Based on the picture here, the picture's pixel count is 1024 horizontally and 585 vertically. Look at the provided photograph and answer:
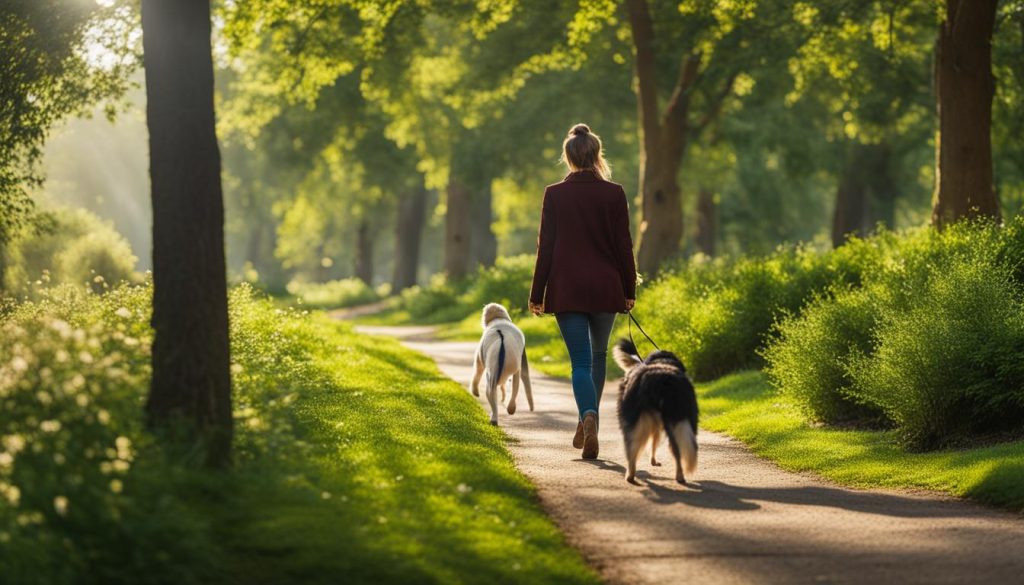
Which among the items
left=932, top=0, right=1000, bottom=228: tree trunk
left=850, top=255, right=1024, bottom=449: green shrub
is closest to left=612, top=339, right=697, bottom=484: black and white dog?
left=850, top=255, right=1024, bottom=449: green shrub

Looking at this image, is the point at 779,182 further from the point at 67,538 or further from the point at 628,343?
the point at 67,538

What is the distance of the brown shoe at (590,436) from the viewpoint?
9453 mm

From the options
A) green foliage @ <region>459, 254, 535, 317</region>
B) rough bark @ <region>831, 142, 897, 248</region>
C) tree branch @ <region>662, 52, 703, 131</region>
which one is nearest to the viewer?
tree branch @ <region>662, 52, 703, 131</region>

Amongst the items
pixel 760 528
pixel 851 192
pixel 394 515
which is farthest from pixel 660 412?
pixel 851 192

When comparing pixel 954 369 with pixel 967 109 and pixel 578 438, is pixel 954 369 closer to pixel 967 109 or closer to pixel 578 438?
pixel 578 438

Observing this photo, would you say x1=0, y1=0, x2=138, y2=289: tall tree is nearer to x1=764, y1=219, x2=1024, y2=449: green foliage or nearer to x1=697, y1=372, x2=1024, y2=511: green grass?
x1=697, y1=372, x2=1024, y2=511: green grass

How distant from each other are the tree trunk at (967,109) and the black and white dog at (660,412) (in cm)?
978

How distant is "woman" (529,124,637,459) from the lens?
30.2 ft

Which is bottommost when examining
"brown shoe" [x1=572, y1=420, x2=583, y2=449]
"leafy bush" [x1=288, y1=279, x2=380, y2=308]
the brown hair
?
"brown shoe" [x1=572, y1=420, x2=583, y2=449]

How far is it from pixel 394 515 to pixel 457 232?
3698 cm

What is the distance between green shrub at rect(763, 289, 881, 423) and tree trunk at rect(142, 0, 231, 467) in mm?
6567

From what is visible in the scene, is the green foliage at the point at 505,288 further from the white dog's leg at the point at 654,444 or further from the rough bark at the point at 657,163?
the white dog's leg at the point at 654,444

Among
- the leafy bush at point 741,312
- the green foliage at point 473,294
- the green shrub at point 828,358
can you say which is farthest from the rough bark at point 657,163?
the green shrub at point 828,358

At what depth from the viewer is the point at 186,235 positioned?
6883 mm
